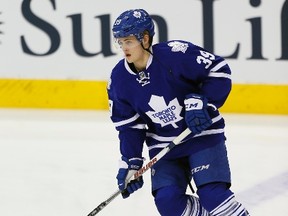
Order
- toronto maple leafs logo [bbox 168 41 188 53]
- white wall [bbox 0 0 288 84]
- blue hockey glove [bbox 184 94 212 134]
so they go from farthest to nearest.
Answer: white wall [bbox 0 0 288 84], toronto maple leafs logo [bbox 168 41 188 53], blue hockey glove [bbox 184 94 212 134]

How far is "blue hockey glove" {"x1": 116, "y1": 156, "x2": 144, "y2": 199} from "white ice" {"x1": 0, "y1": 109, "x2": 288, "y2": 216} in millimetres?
555

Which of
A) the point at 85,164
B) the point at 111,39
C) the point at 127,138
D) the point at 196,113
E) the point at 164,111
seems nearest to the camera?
the point at 196,113

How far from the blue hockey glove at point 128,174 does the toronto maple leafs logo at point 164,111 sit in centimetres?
20

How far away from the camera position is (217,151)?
11.7 feet

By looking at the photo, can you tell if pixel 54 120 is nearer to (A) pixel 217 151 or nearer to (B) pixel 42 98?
(B) pixel 42 98

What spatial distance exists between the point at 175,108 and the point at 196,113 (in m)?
0.14

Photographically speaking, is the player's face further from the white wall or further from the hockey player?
the white wall

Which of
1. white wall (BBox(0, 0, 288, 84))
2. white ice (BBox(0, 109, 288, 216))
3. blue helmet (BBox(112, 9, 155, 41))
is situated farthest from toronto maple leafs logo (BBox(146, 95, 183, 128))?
white wall (BBox(0, 0, 288, 84))

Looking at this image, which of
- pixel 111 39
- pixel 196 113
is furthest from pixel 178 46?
pixel 111 39

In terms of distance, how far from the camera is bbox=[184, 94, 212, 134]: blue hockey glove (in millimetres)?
3393

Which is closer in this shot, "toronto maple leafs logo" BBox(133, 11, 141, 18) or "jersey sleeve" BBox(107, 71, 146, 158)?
"toronto maple leafs logo" BBox(133, 11, 141, 18)

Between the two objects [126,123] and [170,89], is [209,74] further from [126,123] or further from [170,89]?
[126,123]

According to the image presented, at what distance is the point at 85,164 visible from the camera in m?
4.96

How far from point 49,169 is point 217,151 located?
152cm
